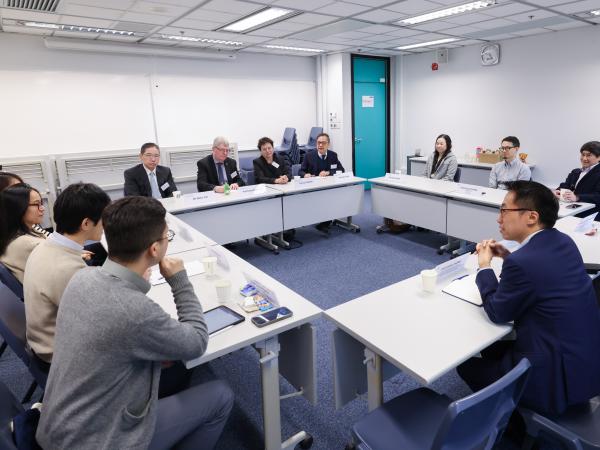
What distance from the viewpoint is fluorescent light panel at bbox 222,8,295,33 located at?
14.1 ft

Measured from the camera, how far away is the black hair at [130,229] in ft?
4.12

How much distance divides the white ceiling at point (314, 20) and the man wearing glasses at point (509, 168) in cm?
141

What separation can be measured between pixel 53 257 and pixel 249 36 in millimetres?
4754

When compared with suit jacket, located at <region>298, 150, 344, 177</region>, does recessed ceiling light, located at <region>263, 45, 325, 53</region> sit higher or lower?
higher

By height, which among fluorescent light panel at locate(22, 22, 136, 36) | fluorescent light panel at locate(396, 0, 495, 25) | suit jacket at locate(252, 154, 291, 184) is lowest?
suit jacket at locate(252, 154, 291, 184)

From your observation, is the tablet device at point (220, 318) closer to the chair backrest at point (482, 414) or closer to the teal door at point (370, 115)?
the chair backrest at point (482, 414)

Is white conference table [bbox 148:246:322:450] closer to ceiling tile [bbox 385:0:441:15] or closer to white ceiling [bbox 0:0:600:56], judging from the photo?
white ceiling [bbox 0:0:600:56]

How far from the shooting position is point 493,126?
266 inches

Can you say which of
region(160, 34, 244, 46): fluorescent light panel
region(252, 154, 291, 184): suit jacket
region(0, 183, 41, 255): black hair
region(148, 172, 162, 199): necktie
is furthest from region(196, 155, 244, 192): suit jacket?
region(0, 183, 41, 255): black hair

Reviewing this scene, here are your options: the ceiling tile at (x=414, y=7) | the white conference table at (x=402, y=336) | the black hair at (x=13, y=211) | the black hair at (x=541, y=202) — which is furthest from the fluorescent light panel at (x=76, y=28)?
the black hair at (x=541, y=202)

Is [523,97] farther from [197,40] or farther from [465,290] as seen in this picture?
[465,290]

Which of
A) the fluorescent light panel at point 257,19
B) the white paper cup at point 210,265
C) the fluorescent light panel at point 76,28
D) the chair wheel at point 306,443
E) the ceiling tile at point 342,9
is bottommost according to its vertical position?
the chair wheel at point 306,443

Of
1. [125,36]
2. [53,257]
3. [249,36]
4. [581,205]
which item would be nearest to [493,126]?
[581,205]

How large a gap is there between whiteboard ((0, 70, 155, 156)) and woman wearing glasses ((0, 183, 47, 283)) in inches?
158
